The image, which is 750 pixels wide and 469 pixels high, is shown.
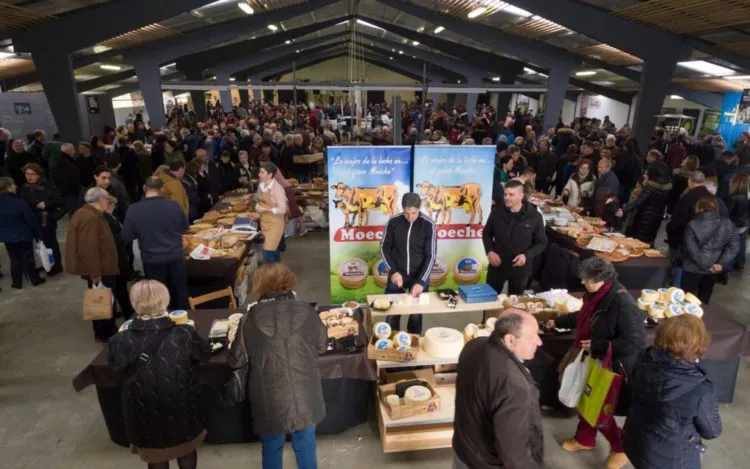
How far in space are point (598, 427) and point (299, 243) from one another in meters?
5.45

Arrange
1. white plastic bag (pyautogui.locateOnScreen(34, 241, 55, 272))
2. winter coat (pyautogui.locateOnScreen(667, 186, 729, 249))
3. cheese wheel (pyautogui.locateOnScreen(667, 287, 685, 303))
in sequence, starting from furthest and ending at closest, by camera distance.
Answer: white plastic bag (pyautogui.locateOnScreen(34, 241, 55, 272)), winter coat (pyautogui.locateOnScreen(667, 186, 729, 249)), cheese wheel (pyautogui.locateOnScreen(667, 287, 685, 303))

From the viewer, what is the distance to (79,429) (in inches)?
133

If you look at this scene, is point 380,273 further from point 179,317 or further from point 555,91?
point 555,91

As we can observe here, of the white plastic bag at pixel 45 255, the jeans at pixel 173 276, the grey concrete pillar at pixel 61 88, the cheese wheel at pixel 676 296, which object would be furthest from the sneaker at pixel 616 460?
the grey concrete pillar at pixel 61 88

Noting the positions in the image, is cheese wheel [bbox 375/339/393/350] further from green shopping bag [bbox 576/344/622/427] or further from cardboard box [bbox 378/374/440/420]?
green shopping bag [bbox 576/344/622/427]

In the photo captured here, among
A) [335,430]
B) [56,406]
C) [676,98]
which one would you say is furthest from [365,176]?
[676,98]

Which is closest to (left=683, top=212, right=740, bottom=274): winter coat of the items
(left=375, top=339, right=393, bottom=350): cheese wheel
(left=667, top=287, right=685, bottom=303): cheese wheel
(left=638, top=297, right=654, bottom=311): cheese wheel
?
(left=667, top=287, right=685, bottom=303): cheese wheel

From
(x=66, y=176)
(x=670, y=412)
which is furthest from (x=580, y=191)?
(x=66, y=176)

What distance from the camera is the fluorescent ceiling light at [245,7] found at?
958 centimetres

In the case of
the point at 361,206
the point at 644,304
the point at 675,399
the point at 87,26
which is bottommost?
the point at 644,304

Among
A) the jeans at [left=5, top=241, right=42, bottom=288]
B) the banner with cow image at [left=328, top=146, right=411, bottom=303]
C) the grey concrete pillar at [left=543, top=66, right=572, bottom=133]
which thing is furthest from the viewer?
the grey concrete pillar at [left=543, top=66, right=572, bottom=133]

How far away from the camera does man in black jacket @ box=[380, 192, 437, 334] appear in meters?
3.85

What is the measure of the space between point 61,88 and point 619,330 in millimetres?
8844

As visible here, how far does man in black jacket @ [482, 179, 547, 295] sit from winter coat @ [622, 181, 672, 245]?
2489 millimetres
